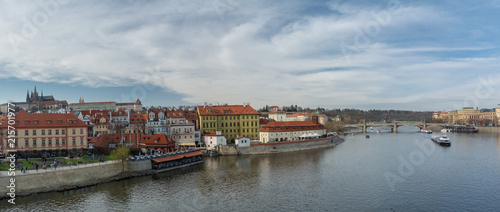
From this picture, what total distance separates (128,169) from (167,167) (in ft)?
18.0

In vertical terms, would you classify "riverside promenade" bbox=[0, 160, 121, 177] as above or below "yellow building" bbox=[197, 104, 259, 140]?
below

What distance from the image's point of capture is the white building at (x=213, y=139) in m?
64.0

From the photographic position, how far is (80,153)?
4609 cm

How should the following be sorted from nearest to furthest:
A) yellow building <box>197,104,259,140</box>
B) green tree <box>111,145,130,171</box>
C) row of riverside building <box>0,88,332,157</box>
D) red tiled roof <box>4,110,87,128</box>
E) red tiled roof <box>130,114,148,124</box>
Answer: green tree <box>111,145,130,171</box> → red tiled roof <box>4,110,87,128</box> → row of riverside building <box>0,88,332,157</box> → red tiled roof <box>130,114,148,124</box> → yellow building <box>197,104,259,140</box>

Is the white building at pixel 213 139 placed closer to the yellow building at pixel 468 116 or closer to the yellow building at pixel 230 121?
the yellow building at pixel 230 121

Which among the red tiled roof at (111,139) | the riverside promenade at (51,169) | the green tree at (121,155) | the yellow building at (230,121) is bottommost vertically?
the riverside promenade at (51,169)

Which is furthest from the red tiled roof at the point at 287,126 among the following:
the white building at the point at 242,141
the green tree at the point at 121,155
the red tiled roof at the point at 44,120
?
the red tiled roof at the point at 44,120

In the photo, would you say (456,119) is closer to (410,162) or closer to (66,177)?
(410,162)

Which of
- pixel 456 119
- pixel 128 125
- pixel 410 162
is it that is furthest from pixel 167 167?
pixel 456 119

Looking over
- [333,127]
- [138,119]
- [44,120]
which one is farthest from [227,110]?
[333,127]

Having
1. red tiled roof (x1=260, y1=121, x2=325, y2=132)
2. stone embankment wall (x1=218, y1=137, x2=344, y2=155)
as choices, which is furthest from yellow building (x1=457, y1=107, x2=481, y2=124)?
stone embankment wall (x1=218, y1=137, x2=344, y2=155)

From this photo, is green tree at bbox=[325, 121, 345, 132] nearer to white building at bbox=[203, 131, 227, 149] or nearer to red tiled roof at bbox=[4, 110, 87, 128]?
white building at bbox=[203, 131, 227, 149]

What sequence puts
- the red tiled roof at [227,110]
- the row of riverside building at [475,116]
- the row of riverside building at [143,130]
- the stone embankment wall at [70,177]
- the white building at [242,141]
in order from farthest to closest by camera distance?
1. the row of riverside building at [475,116]
2. the red tiled roof at [227,110]
3. the white building at [242,141]
4. the row of riverside building at [143,130]
5. the stone embankment wall at [70,177]

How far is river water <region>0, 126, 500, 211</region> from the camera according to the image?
29.1 m
